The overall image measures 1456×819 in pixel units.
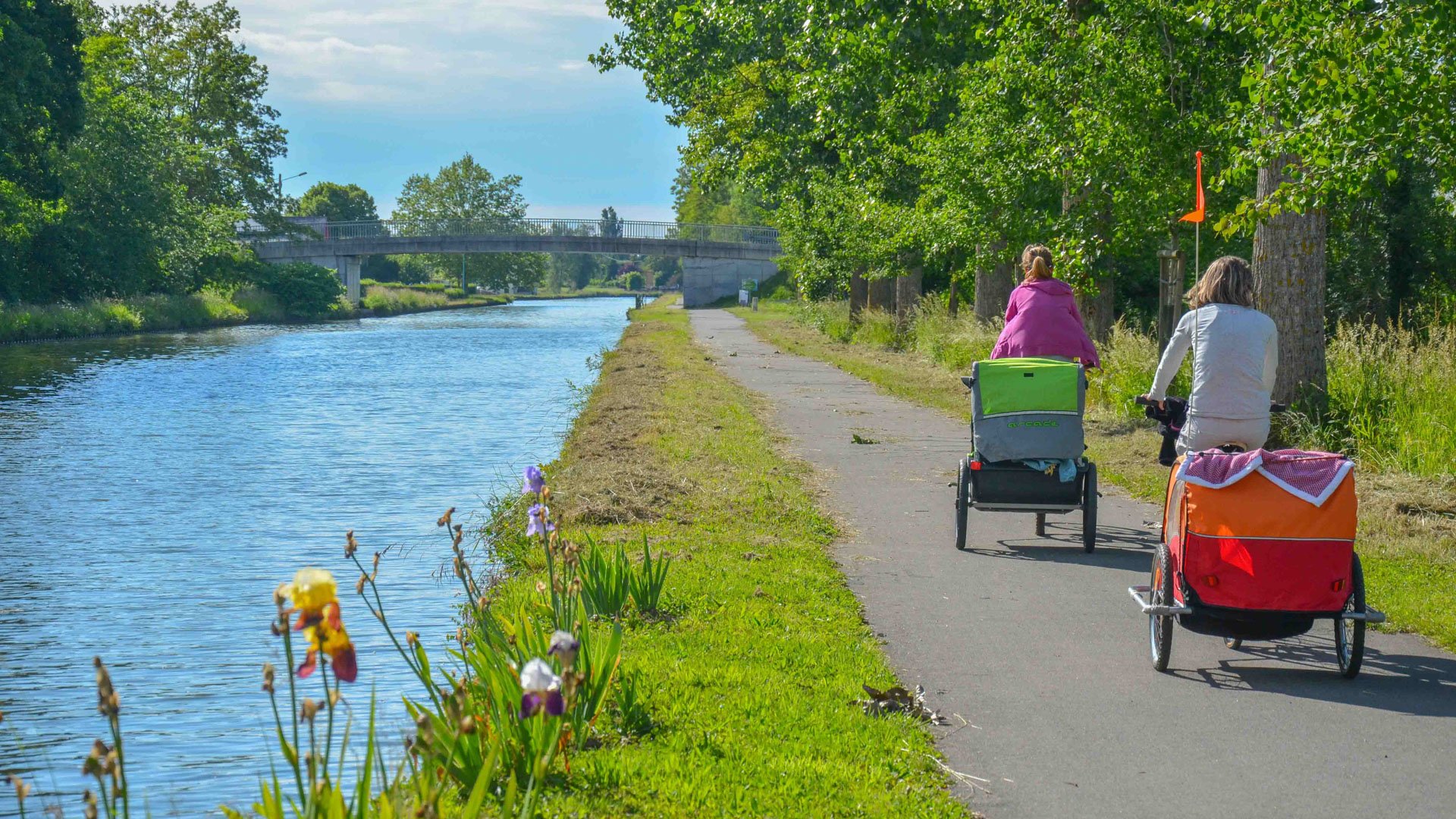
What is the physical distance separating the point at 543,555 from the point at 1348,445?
23.0ft

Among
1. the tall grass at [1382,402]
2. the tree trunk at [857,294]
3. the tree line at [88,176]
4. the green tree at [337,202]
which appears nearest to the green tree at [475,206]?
the green tree at [337,202]

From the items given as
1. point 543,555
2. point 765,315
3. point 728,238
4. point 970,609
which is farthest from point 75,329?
point 728,238

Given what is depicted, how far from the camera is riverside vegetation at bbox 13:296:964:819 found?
11.8 feet

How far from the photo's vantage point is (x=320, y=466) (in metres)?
15.4

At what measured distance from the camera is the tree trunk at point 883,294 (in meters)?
35.9

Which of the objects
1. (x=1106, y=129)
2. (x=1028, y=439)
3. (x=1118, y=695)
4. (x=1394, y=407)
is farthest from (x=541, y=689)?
(x=1106, y=129)

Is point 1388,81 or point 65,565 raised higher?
point 1388,81

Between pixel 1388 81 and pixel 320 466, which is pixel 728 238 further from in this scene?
pixel 1388 81

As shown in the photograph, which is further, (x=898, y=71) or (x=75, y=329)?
(x=75, y=329)

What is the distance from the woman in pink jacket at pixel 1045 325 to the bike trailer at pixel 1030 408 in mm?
672

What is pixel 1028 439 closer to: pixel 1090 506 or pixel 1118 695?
pixel 1090 506

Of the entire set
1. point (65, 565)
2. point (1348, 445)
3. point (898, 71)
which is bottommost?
point (65, 565)

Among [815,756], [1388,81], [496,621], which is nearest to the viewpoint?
[815,756]

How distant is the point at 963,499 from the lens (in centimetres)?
886
